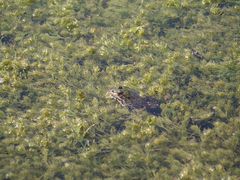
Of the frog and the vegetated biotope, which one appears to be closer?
the vegetated biotope

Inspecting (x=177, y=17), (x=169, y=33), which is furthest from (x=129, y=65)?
(x=177, y=17)

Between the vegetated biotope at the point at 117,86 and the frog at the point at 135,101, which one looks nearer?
the vegetated biotope at the point at 117,86

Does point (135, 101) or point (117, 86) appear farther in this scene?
point (117, 86)

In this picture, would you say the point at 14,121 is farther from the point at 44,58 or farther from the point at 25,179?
the point at 44,58

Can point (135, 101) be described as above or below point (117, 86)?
below
